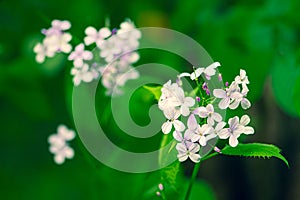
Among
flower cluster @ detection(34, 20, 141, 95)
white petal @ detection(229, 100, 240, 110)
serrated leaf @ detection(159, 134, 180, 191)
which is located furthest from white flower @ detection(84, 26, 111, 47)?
→ white petal @ detection(229, 100, 240, 110)

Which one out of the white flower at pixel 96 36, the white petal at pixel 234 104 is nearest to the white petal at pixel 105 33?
the white flower at pixel 96 36

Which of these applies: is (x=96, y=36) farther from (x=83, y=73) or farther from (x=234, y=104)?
(x=234, y=104)

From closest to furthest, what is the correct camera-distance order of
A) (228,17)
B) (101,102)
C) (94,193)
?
(94,193), (101,102), (228,17)

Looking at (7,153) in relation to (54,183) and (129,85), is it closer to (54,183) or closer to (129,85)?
(54,183)

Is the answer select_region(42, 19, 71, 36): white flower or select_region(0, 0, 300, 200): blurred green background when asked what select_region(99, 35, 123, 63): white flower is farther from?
select_region(0, 0, 300, 200): blurred green background

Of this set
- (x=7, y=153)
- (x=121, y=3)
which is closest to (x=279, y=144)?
(x=121, y=3)

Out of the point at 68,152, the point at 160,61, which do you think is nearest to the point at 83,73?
the point at 68,152
